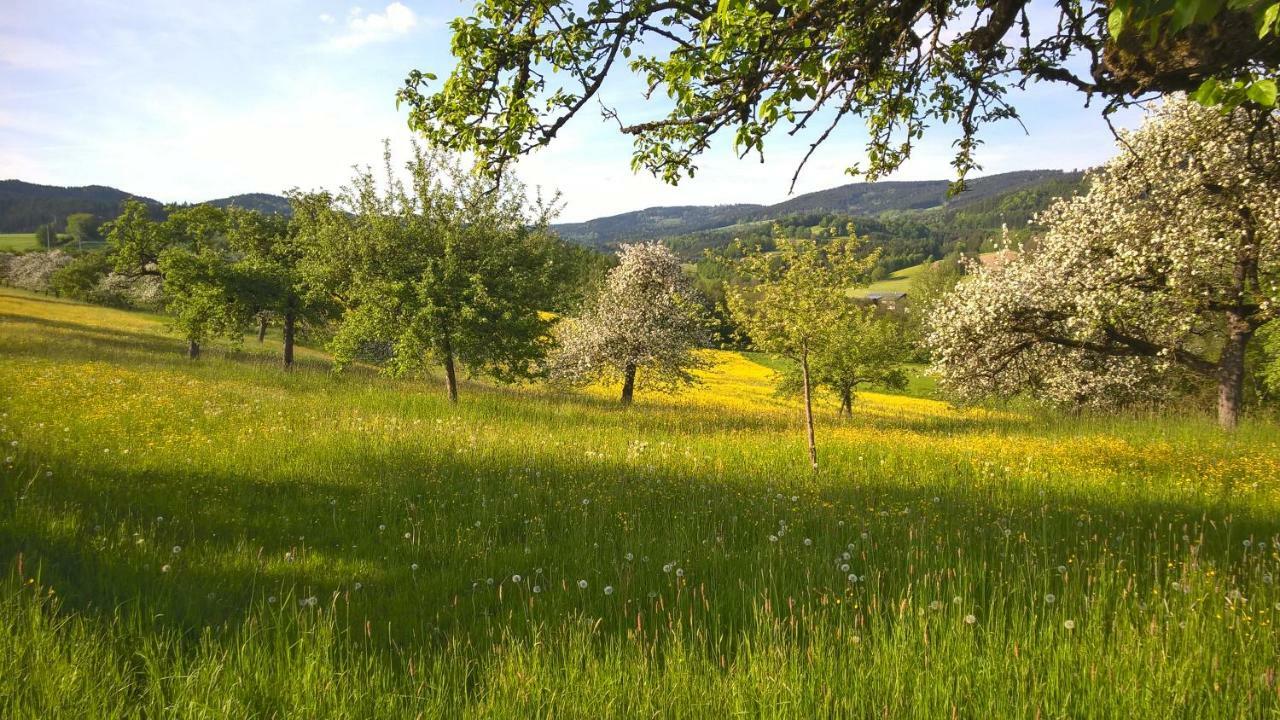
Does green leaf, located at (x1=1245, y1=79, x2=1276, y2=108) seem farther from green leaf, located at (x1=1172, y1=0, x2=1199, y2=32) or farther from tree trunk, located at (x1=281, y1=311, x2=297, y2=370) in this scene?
tree trunk, located at (x1=281, y1=311, x2=297, y2=370)

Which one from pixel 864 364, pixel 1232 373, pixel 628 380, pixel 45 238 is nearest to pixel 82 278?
pixel 628 380

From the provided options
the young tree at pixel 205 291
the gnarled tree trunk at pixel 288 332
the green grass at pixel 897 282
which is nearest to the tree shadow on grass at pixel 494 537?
the young tree at pixel 205 291

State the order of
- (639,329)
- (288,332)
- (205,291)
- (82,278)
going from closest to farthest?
(639,329) → (205,291) → (288,332) → (82,278)

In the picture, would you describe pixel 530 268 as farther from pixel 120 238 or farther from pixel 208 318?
pixel 120 238

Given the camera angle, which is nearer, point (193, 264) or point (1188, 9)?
point (1188, 9)

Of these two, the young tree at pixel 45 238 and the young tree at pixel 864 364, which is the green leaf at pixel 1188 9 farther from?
the young tree at pixel 45 238

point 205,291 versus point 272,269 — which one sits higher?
point 272,269

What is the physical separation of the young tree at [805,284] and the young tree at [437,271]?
754 cm

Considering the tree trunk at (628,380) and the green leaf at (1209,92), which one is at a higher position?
the green leaf at (1209,92)

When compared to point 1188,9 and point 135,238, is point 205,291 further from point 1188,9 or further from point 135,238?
point 1188,9

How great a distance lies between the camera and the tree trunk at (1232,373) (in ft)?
48.5

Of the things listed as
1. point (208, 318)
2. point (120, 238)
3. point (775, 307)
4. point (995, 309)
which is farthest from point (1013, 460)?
point (120, 238)

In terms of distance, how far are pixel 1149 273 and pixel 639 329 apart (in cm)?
1662

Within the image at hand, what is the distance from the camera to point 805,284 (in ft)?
37.2
